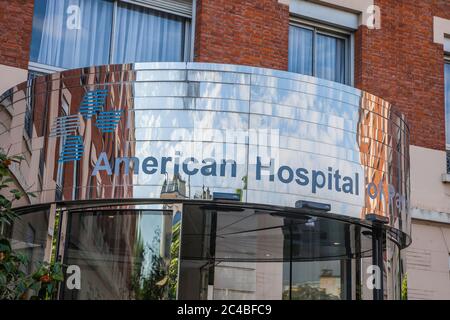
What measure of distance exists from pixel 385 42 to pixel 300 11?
157 cm

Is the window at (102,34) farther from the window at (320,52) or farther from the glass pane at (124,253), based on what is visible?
the glass pane at (124,253)

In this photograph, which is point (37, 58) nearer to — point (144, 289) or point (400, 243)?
point (144, 289)

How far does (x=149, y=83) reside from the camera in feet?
29.9

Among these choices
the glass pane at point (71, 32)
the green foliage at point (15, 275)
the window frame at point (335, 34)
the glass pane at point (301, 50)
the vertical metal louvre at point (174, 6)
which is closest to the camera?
the green foliage at point (15, 275)

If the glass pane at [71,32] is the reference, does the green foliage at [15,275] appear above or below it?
below

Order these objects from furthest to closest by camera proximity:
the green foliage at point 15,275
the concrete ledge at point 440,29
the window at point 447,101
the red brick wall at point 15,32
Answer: the concrete ledge at point 440,29
the window at point 447,101
the red brick wall at point 15,32
the green foliage at point 15,275

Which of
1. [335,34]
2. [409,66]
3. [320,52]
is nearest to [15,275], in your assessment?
[320,52]

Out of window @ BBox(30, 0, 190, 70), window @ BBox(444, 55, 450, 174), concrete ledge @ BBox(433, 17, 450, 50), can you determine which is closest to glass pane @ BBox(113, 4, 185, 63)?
window @ BBox(30, 0, 190, 70)

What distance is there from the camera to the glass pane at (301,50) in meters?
13.2

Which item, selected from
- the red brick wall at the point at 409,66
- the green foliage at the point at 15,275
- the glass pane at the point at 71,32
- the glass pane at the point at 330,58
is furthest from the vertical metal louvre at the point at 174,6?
the green foliage at the point at 15,275

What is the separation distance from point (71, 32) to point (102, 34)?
45cm

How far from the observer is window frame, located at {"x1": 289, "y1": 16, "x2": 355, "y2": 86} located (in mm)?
13359

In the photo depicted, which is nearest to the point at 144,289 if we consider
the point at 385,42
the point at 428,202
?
the point at 428,202

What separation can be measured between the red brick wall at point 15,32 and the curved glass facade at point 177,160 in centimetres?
116
